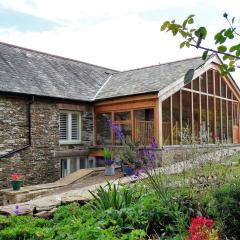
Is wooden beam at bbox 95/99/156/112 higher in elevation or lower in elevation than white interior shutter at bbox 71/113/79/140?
higher

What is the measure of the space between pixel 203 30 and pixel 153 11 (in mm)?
1176

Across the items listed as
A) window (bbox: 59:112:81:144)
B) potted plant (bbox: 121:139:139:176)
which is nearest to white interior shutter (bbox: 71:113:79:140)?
window (bbox: 59:112:81:144)

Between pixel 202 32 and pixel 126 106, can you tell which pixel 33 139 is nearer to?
pixel 126 106

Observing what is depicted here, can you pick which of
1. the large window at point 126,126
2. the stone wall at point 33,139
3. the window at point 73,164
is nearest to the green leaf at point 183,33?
the stone wall at point 33,139

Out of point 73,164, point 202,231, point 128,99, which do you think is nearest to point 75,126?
point 73,164

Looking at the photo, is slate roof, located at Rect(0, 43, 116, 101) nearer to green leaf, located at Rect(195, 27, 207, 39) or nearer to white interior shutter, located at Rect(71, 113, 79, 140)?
white interior shutter, located at Rect(71, 113, 79, 140)

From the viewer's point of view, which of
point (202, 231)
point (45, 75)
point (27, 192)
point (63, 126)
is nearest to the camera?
point (202, 231)

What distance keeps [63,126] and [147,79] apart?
15.3 ft

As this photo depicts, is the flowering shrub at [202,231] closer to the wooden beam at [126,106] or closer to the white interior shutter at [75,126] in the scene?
the wooden beam at [126,106]

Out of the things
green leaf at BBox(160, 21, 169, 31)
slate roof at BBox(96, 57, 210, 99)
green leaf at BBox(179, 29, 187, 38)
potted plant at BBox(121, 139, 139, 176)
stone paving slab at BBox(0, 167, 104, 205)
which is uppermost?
slate roof at BBox(96, 57, 210, 99)

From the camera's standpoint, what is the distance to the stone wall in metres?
13.6

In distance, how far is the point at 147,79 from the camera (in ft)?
56.6

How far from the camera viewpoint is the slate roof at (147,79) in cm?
1577

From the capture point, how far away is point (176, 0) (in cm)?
241
